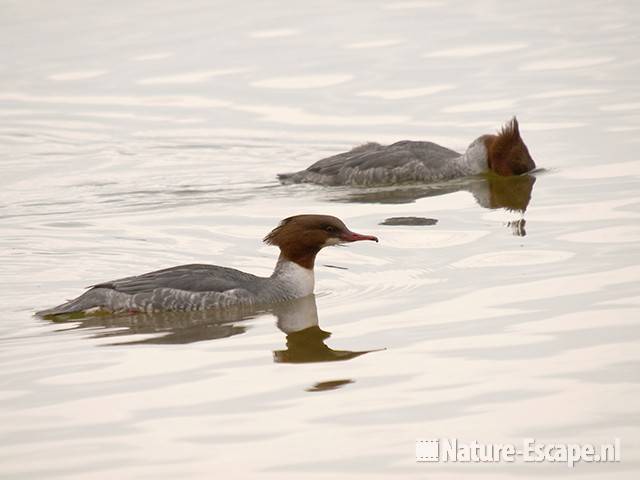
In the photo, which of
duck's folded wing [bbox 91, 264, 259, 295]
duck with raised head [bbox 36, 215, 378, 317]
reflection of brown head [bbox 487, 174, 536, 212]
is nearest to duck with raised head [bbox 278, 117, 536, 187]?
reflection of brown head [bbox 487, 174, 536, 212]

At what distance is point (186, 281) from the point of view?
14.6 metres

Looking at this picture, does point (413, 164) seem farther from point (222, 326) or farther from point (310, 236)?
point (222, 326)

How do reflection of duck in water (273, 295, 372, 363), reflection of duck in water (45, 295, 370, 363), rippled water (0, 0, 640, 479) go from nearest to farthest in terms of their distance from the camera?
rippled water (0, 0, 640, 479), reflection of duck in water (273, 295, 372, 363), reflection of duck in water (45, 295, 370, 363)

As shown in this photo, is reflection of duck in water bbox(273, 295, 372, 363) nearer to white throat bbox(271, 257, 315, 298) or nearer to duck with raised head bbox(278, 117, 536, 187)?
white throat bbox(271, 257, 315, 298)

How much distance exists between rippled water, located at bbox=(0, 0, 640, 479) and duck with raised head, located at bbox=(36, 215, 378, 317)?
0.20 metres

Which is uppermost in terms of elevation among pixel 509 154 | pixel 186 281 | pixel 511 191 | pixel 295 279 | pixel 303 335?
pixel 509 154

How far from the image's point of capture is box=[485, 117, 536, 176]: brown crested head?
20641 millimetres

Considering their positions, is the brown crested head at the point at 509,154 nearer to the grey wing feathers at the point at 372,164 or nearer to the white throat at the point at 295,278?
the grey wing feathers at the point at 372,164

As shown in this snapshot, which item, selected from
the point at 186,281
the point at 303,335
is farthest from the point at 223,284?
the point at 303,335

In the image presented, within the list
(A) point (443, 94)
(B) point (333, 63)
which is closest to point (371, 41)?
(B) point (333, 63)

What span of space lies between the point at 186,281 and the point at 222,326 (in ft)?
2.21

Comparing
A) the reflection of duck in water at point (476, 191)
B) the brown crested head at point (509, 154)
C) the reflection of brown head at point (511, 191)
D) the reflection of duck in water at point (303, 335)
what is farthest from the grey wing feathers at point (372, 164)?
the reflection of duck in water at point (303, 335)

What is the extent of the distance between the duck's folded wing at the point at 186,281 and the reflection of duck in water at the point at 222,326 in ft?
0.81

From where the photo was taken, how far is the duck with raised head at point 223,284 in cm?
1441
